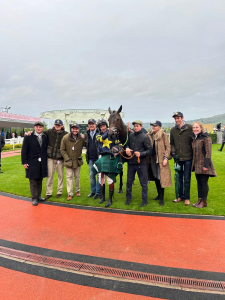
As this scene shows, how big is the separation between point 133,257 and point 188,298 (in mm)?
889

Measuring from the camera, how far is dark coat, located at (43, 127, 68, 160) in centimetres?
525

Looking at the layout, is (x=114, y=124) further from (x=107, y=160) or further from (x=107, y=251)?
(x=107, y=251)

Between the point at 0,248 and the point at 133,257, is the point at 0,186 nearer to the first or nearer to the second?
the point at 0,248

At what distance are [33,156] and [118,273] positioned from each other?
3.65m

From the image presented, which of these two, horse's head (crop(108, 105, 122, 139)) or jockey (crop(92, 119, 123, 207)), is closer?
horse's head (crop(108, 105, 122, 139))

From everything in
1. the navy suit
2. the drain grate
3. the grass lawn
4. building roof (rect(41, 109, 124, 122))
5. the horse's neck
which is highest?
building roof (rect(41, 109, 124, 122))

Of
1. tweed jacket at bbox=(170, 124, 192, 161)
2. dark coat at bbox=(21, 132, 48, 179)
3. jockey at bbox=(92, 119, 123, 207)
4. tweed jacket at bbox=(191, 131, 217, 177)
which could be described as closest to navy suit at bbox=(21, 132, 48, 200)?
dark coat at bbox=(21, 132, 48, 179)

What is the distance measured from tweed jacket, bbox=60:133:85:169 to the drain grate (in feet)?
8.36

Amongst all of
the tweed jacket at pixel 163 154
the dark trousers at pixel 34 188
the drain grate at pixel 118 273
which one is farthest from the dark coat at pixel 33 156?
the tweed jacket at pixel 163 154

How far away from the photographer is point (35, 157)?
5.02m

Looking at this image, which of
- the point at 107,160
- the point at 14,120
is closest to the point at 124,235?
the point at 107,160

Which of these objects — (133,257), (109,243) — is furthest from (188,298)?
(109,243)

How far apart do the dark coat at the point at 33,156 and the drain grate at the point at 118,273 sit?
226 centimetres

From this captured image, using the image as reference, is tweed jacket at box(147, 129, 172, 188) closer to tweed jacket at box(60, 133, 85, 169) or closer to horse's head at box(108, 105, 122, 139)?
horse's head at box(108, 105, 122, 139)
